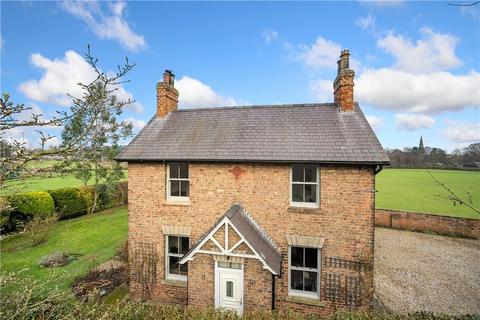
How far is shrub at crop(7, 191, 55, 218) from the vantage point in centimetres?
1858

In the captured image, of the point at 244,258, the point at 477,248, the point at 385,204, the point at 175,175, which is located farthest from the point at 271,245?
the point at 385,204

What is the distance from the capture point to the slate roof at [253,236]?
8.46 m

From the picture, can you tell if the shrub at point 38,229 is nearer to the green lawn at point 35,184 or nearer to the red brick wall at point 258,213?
A: the green lawn at point 35,184

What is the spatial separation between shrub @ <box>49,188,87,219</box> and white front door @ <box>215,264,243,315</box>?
19650 mm

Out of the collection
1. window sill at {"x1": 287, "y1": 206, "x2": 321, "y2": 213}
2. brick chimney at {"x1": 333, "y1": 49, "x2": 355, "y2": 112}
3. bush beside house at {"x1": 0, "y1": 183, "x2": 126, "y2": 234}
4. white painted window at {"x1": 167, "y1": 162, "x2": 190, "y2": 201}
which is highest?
brick chimney at {"x1": 333, "y1": 49, "x2": 355, "y2": 112}

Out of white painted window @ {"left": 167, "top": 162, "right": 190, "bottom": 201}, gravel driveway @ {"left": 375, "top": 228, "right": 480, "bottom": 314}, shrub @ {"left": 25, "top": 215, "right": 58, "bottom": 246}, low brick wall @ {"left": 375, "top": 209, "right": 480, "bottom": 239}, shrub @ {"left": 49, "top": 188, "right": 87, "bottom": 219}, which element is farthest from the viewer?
shrub @ {"left": 49, "top": 188, "right": 87, "bottom": 219}

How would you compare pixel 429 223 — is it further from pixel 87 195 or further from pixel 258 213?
pixel 87 195

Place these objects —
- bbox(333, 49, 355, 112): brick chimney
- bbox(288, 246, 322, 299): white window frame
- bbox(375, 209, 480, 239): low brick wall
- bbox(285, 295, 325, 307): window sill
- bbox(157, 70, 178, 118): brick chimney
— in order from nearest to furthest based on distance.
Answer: bbox(285, 295, 325, 307): window sill, bbox(288, 246, 322, 299): white window frame, bbox(333, 49, 355, 112): brick chimney, bbox(157, 70, 178, 118): brick chimney, bbox(375, 209, 480, 239): low brick wall

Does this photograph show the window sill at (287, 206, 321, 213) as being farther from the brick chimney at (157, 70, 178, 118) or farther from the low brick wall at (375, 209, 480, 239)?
the low brick wall at (375, 209, 480, 239)

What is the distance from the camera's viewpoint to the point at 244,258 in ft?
27.9

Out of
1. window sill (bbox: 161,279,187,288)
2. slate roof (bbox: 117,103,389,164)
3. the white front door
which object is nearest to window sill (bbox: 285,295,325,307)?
the white front door

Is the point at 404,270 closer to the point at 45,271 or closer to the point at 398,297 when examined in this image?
the point at 398,297

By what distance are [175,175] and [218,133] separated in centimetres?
255

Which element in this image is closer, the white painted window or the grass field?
the white painted window
